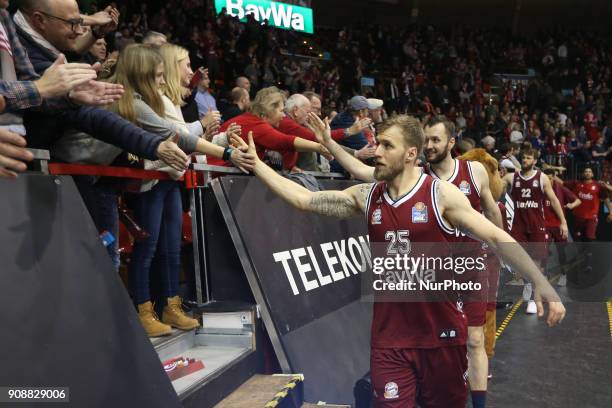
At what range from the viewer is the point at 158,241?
4.35 metres

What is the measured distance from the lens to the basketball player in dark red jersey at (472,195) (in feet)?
16.5

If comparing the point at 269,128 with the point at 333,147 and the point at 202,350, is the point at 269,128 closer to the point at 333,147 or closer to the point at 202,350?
the point at 333,147

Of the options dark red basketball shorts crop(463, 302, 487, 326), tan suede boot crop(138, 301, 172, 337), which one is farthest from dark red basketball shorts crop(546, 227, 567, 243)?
tan suede boot crop(138, 301, 172, 337)

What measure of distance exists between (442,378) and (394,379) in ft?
1.00

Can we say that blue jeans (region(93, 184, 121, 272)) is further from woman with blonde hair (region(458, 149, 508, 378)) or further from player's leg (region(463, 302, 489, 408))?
woman with blonde hair (region(458, 149, 508, 378))

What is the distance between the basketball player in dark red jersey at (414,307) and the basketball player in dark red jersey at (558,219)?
786 cm

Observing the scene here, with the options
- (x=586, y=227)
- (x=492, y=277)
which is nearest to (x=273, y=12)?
(x=586, y=227)

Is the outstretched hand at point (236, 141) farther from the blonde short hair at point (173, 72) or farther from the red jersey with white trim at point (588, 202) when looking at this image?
the red jersey with white trim at point (588, 202)

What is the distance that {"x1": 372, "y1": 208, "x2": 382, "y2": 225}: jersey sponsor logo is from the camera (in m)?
3.77

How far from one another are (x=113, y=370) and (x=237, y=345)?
182 centimetres

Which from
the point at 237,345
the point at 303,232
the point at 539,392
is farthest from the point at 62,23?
the point at 539,392

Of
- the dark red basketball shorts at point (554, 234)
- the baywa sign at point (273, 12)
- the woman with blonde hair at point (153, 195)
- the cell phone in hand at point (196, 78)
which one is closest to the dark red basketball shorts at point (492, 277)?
the woman with blonde hair at point (153, 195)

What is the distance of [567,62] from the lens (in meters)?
29.8

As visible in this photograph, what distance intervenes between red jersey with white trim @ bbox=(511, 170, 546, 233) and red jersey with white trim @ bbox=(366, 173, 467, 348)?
732cm
